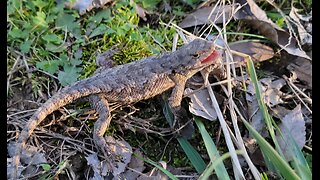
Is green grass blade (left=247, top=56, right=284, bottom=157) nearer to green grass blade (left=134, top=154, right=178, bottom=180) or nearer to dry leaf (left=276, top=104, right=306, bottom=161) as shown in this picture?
dry leaf (left=276, top=104, right=306, bottom=161)

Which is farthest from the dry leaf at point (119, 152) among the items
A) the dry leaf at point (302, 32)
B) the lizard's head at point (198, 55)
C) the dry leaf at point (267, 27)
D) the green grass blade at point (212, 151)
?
the dry leaf at point (302, 32)

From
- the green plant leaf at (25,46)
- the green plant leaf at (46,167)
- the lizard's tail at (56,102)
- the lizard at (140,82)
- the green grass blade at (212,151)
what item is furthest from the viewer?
the green plant leaf at (25,46)

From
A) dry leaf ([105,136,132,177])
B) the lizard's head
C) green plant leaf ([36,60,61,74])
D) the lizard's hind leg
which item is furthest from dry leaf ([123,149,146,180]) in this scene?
green plant leaf ([36,60,61,74])

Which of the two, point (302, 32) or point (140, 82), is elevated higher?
point (140, 82)

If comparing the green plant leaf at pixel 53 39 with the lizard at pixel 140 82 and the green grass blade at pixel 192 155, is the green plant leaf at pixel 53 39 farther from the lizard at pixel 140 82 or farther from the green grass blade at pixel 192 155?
the green grass blade at pixel 192 155

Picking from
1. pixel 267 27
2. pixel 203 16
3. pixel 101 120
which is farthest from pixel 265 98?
pixel 101 120

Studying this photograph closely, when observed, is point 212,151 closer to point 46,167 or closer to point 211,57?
point 211,57
